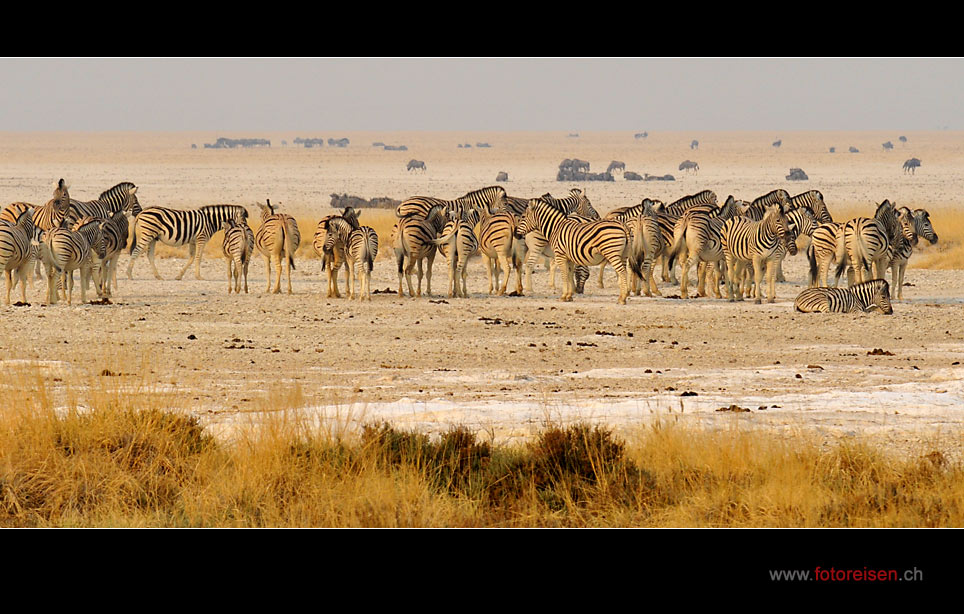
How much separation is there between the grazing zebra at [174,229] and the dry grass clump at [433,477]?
53.3 feet

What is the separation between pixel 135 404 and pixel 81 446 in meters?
0.65

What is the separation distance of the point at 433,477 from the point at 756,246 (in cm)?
1384

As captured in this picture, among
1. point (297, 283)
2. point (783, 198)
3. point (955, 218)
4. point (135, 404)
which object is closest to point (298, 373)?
point (135, 404)

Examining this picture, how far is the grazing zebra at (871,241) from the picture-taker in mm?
20844

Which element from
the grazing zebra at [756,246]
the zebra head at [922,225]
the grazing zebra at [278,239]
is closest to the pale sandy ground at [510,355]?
the grazing zebra at [756,246]

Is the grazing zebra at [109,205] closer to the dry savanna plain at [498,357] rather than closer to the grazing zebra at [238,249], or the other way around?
the dry savanna plain at [498,357]

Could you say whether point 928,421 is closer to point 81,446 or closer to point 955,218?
point 81,446

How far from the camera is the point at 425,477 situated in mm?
8094

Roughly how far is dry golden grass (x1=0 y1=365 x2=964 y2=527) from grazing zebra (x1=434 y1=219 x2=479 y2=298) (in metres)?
12.8

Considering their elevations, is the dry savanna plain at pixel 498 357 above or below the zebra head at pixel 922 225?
below

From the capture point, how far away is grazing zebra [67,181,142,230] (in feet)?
78.6

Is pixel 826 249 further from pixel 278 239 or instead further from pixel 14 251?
pixel 14 251

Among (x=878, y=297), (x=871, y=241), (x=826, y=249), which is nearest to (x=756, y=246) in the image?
(x=826, y=249)

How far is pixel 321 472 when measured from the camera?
812 cm
